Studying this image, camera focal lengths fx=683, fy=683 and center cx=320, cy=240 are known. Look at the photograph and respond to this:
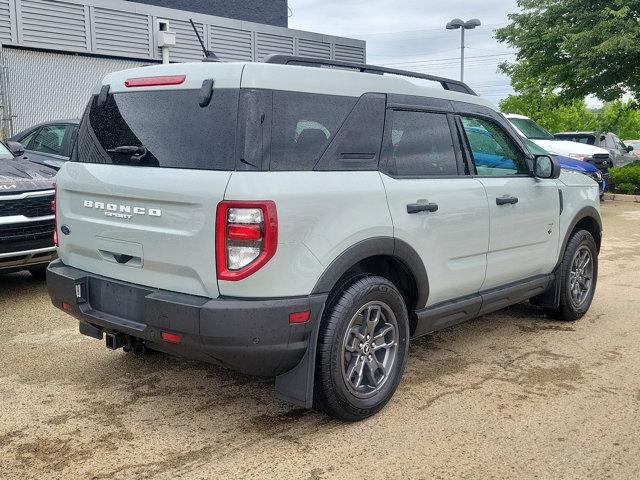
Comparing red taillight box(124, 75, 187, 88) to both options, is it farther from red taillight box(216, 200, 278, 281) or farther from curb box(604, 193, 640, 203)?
curb box(604, 193, 640, 203)

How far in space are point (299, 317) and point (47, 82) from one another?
1451cm

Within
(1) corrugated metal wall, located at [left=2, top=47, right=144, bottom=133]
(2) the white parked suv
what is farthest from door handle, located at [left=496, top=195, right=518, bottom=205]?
(1) corrugated metal wall, located at [left=2, top=47, right=144, bottom=133]

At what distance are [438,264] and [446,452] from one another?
3.86ft

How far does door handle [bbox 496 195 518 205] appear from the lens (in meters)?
4.58

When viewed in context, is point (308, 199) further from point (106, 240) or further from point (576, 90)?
point (576, 90)

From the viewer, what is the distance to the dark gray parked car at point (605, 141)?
21.3m

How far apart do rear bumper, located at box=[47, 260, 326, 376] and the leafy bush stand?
49.1ft

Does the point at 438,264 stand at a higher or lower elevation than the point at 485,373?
higher

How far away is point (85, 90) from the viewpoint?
16.6m

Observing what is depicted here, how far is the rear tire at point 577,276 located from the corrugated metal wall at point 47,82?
11.7m

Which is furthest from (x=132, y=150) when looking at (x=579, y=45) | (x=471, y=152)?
(x=579, y=45)

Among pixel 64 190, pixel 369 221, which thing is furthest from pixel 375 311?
pixel 64 190

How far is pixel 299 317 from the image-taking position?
3.32 meters

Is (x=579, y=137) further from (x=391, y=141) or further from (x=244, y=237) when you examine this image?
(x=244, y=237)
